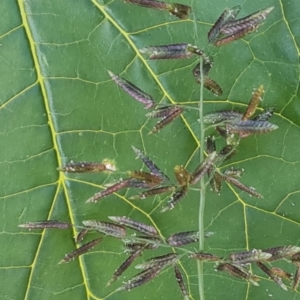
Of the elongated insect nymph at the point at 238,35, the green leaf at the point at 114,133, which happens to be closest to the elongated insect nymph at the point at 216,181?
the green leaf at the point at 114,133

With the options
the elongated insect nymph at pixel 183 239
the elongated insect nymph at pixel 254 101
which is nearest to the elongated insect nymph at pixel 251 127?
the elongated insect nymph at pixel 254 101

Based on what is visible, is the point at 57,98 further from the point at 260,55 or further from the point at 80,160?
the point at 260,55

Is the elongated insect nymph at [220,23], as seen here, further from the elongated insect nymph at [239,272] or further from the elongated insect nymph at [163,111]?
the elongated insect nymph at [239,272]

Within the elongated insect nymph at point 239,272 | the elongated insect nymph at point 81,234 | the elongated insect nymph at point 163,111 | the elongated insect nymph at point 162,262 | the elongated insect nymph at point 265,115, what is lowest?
the elongated insect nymph at point 239,272

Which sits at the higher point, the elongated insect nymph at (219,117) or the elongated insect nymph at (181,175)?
the elongated insect nymph at (219,117)

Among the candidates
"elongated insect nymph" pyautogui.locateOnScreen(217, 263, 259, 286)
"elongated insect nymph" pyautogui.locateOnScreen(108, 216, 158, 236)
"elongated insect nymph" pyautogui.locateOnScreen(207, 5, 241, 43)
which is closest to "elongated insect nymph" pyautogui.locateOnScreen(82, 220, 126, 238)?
"elongated insect nymph" pyautogui.locateOnScreen(108, 216, 158, 236)

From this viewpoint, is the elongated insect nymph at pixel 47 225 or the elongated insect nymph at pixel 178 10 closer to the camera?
the elongated insect nymph at pixel 178 10
